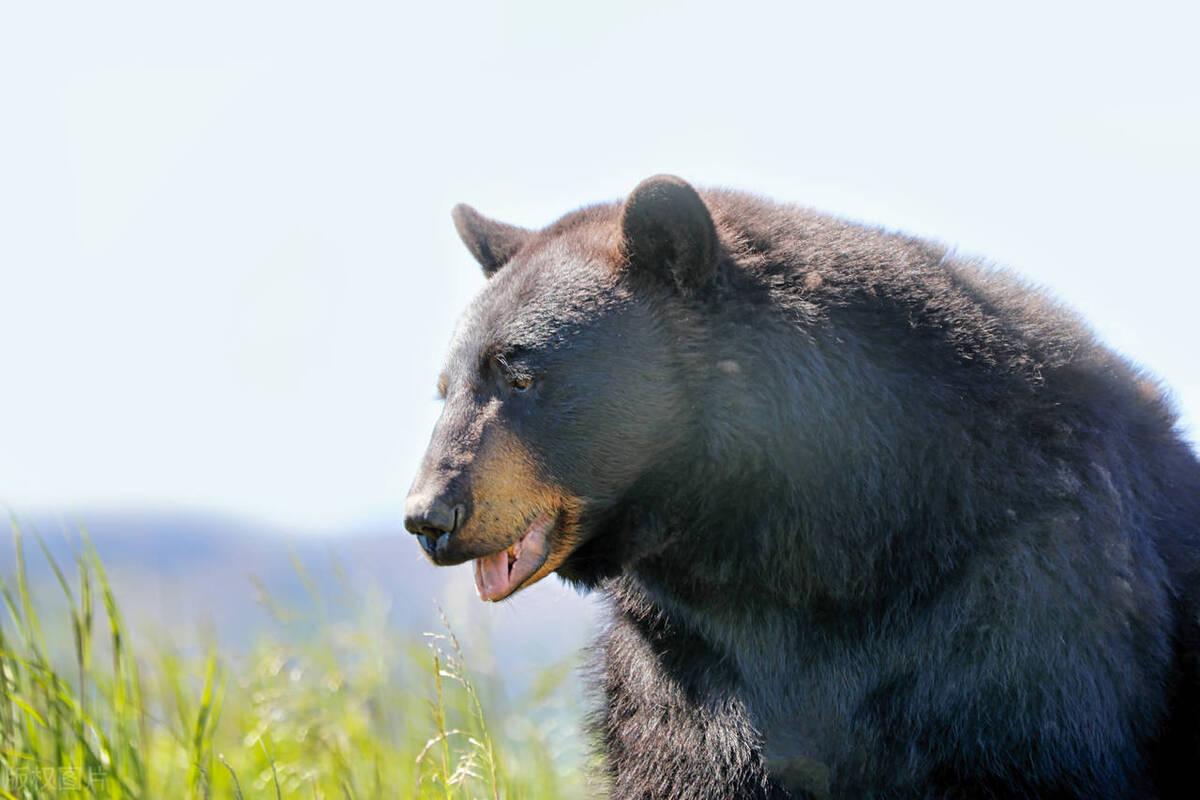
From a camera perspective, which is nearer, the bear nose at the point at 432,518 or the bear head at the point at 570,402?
the bear nose at the point at 432,518

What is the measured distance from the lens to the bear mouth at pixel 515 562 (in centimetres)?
402

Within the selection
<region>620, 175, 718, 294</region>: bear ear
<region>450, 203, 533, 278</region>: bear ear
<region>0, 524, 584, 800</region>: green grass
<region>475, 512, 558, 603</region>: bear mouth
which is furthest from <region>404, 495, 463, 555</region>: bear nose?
<region>450, 203, 533, 278</region>: bear ear

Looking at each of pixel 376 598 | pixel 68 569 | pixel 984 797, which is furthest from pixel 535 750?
pixel 984 797

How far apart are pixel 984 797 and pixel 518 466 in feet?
5.34

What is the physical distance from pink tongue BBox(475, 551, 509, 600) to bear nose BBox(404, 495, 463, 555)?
230mm

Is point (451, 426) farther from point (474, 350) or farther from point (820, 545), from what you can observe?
point (820, 545)

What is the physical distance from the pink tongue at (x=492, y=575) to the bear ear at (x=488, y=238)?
3.65 feet

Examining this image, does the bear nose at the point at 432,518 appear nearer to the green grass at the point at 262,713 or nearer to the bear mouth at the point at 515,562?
the bear mouth at the point at 515,562

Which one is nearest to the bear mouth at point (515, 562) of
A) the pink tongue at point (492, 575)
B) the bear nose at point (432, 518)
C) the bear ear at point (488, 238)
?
the pink tongue at point (492, 575)

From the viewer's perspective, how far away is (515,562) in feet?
13.3

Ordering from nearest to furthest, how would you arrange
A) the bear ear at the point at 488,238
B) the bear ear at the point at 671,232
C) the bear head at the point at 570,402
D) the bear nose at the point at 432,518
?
the bear nose at the point at 432,518 → the bear head at the point at 570,402 → the bear ear at the point at 671,232 → the bear ear at the point at 488,238

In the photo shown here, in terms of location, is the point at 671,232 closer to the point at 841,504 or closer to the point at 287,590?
the point at 841,504

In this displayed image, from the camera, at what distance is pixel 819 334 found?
159 inches

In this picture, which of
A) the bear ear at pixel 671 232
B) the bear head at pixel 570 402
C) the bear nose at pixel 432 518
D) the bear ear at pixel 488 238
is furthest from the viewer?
the bear ear at pixel 488 238
